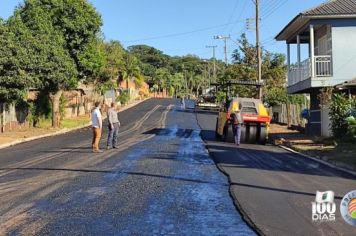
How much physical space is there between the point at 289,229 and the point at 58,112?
35.7 metres

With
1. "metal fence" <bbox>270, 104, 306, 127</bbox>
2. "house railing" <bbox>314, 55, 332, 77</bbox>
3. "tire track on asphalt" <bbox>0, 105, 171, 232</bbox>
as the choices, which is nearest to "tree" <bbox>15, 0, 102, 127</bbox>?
"metal fence" <bbox>270, 104, 306, 127</bbox>

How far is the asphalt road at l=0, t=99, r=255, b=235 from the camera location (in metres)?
8.65

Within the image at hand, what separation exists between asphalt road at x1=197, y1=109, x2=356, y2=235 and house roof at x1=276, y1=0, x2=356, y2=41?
11256mm

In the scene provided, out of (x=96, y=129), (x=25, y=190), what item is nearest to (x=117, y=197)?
(x=25, y=190)

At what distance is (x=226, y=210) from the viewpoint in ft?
32.5

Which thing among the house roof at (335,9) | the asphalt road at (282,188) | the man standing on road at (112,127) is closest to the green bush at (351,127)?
the asphalt road at (282,188)

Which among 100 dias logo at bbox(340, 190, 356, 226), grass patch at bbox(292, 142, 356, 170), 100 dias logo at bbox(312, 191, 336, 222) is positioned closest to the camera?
100 dias logo at bbox(340, 190, 356, 226)

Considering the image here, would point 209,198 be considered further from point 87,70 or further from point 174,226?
point 87,70

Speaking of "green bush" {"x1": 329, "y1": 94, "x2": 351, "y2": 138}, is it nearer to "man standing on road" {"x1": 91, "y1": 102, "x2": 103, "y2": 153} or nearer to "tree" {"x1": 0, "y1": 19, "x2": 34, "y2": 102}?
"man standing on road" {"x1": 91, "y1": 102, "x2": 103, "y2": 153}

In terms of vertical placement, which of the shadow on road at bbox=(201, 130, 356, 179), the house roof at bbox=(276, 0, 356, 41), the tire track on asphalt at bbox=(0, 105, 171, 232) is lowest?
the shadow on road at bbox=(201, 130, 356, 179)

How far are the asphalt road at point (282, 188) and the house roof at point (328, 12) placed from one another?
11.3 metres

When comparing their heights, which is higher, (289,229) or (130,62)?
(130,62)

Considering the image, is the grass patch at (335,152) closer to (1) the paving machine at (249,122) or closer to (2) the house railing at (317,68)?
(1) the paving machine at (249,122)

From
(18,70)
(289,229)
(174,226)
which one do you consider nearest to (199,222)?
(174,226)
